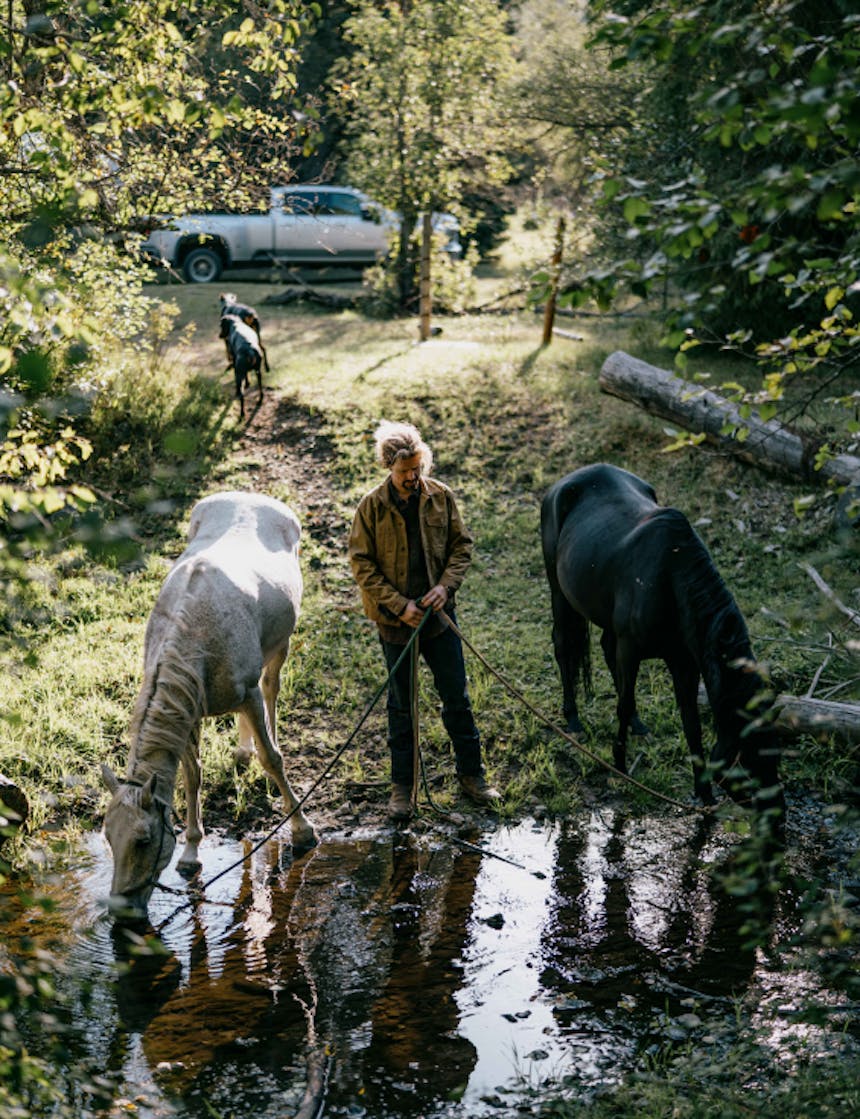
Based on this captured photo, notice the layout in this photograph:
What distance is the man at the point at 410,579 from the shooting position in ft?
18.1

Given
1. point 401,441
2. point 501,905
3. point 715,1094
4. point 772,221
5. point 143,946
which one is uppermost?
point 772,221

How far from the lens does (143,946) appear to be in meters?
2.36

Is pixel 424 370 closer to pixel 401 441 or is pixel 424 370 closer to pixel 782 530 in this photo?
pixel 782 530

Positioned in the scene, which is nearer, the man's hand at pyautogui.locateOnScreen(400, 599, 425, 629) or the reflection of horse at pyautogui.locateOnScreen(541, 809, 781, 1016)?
the reflection of horse at pyautogui.locateOnScreen(541, 809, 781, 1016)

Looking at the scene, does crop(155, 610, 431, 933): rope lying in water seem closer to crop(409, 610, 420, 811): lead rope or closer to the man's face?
crop(409, 610, 420, 811): lead rope

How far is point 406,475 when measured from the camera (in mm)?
5438

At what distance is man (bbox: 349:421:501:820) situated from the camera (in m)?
5.52

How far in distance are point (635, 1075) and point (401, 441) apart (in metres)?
3.13

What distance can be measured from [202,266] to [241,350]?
27.6 feet

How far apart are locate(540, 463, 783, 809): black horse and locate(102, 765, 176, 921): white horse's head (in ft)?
7.76

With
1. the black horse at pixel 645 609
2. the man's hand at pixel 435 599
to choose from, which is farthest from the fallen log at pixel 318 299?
the man's hand at pixel 435 599

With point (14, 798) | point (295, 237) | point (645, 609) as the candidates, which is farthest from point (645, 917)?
point (295, 237)

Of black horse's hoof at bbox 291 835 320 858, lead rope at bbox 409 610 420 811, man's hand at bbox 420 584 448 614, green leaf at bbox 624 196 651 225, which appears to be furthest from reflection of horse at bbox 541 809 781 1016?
green leaf at bbox 624 196 651 225

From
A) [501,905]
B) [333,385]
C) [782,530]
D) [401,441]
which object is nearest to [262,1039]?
[501,905]
